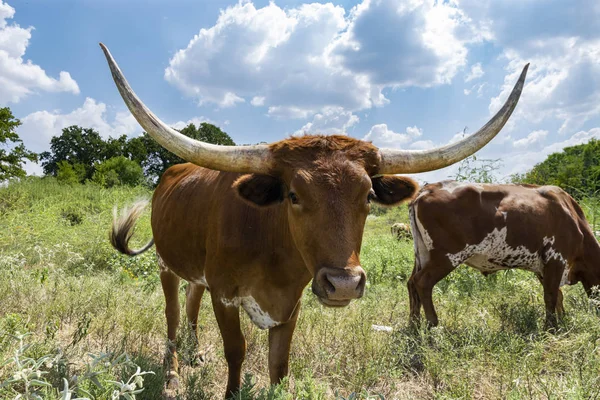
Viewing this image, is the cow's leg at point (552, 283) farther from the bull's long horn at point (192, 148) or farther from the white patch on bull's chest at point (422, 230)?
the bull's long horn at point (192, 148)

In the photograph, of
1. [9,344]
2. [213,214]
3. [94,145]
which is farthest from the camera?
[94,145]

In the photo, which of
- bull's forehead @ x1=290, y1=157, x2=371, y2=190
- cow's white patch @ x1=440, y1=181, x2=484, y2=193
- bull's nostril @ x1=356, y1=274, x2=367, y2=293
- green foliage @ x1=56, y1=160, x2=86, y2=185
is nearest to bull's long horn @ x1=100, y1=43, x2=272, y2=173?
bull's forehead @ x1=290, y1=157, x2=371, y2=190

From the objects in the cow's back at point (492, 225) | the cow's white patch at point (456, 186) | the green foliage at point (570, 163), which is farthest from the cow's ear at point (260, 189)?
the green foliage at point (570, 163)

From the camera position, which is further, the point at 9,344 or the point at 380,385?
the point at 380,385

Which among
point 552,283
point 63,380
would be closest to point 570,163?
point 552,283

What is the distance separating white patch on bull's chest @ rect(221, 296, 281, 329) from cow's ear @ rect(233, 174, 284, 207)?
0.80 meters

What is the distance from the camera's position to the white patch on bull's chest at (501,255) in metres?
5.80

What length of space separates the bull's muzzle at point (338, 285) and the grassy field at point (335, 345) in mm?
474

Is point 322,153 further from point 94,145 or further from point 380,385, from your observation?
point 94,145

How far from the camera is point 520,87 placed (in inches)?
108

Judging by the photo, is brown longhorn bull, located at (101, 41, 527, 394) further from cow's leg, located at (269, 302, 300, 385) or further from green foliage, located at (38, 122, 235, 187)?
green foliage, located at (38, 122, 235, 187)

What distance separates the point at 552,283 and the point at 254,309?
470 cm

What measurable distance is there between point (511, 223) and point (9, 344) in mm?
6006

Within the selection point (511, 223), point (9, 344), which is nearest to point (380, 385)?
→ point (9, 344)
